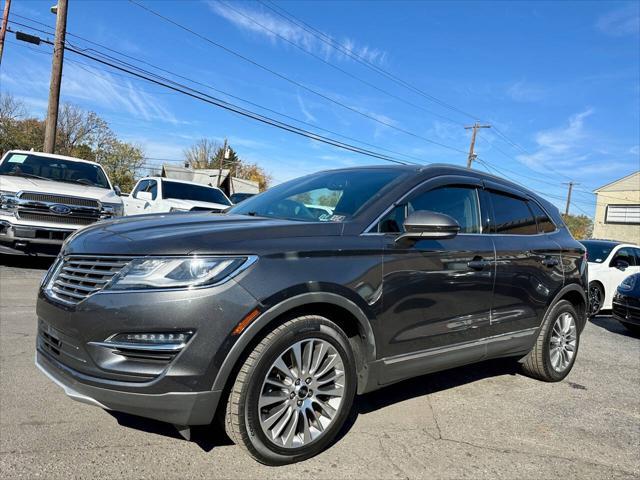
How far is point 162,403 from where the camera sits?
2.32m

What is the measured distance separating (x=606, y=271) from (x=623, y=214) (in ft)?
131

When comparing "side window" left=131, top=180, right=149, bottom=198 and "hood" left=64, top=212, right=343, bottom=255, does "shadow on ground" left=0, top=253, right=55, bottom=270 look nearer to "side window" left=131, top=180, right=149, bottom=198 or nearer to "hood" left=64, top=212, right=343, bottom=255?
"side window" left=131, top=180, right=149, bottom=198

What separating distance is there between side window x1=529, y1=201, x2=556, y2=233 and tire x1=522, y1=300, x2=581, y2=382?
695mm

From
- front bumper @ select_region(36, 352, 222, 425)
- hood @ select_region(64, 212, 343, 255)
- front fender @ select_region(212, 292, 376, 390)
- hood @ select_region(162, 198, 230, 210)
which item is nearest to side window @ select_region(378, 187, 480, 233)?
hood @ select_region(64, 212, 343, 255)

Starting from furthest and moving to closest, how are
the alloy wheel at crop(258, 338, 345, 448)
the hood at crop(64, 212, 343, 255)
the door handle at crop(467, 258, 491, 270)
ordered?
the door handle at crop(467, 258, 491, 270), the alloy wheel at crop(258, 338, 345, 448), the hood at crop(64, 212, 343, 255)

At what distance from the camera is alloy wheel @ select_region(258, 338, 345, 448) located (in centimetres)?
260

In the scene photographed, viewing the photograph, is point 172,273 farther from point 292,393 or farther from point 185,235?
point 292,393

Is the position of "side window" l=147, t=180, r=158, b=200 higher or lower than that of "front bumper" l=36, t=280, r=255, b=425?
higher

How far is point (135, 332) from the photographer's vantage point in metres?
2.31

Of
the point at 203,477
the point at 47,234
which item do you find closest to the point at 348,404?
the point at 203,477

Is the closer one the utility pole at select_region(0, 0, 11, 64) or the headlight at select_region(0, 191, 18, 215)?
the headlight at select_region(0, 191, 18, 215)

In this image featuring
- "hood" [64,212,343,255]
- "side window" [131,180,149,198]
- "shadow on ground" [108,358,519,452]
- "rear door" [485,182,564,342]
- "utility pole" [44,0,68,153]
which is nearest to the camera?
"hood" [64,212,343,255]

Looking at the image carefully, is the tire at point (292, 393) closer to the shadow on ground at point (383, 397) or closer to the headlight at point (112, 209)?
the shadow on ground at point (383, 397)

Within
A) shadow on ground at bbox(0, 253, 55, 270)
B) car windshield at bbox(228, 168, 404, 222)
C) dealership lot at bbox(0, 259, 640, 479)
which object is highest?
car windshield at bbox(228, 168, 404, 222)
